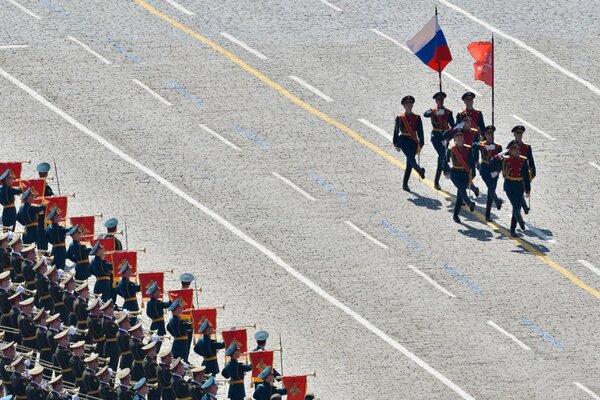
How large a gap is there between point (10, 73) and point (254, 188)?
943 centimetres

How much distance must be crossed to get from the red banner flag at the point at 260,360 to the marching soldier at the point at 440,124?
14.1 metres

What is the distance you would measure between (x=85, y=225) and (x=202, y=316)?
546 centimetres

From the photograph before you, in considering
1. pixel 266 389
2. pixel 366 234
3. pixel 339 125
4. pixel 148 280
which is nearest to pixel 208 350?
pixel 148 280

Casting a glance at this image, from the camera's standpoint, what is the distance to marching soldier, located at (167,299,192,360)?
4988 cm

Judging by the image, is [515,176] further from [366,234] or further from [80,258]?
[80,258]

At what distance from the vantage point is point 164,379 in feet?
156

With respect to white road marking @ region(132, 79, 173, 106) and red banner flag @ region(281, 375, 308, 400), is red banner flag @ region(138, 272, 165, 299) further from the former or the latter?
white road marking @ region(132, 79, 173, 106)

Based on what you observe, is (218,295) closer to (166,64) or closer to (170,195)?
(170,195)

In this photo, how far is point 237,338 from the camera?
48031mm

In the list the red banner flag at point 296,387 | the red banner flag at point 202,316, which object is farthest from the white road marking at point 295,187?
the red banner flag at point 296,387

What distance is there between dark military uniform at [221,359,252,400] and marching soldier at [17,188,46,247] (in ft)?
29.4

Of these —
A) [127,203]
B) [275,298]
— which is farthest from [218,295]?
[127,203]

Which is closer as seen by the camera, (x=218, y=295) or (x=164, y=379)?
(x=164, y=379)

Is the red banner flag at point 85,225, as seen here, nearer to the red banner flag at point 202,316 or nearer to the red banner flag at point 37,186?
the red banner flag at point 37,186
